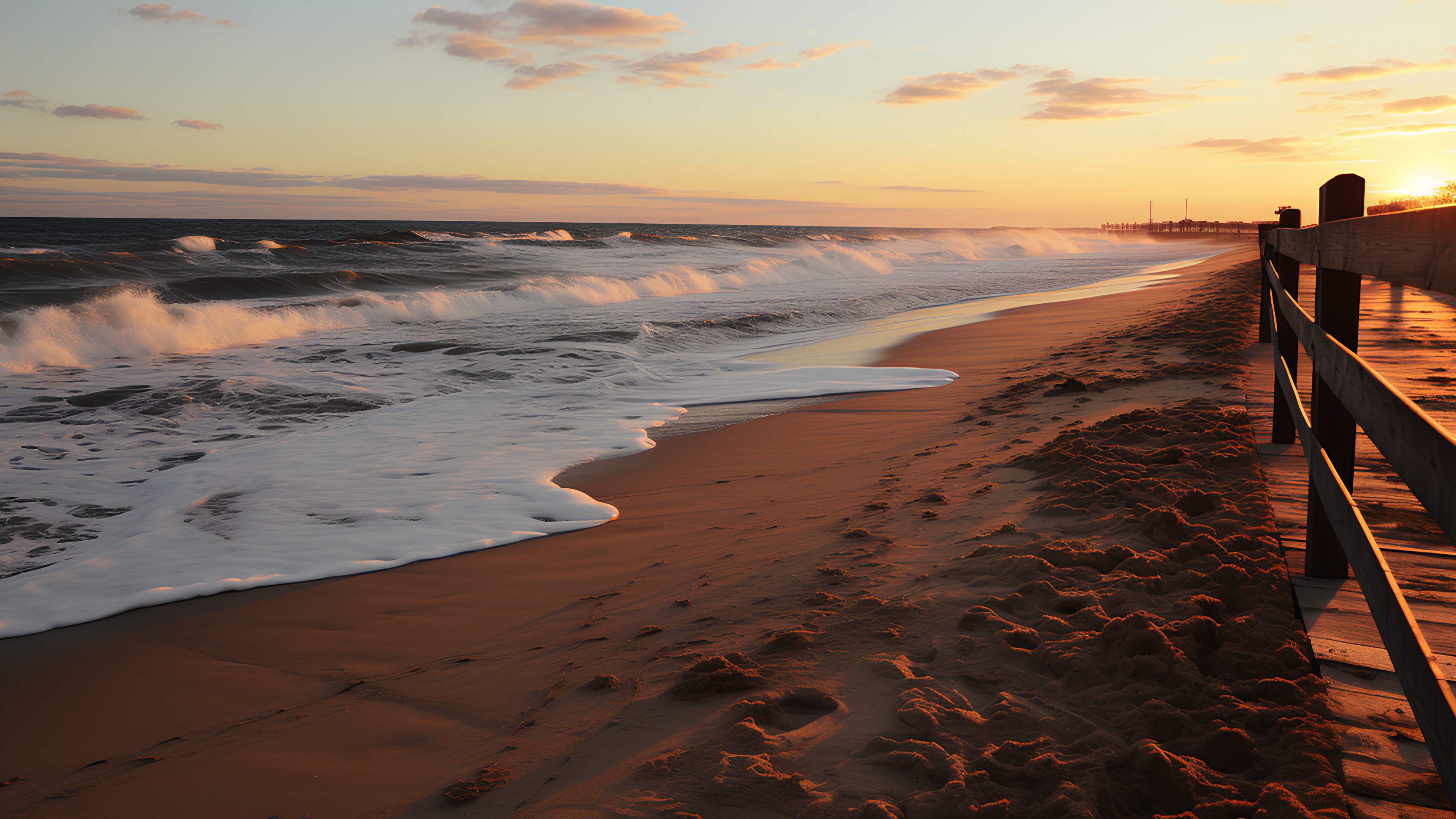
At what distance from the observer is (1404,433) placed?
1.21 m

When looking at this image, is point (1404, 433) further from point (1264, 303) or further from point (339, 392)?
point (339, 392)

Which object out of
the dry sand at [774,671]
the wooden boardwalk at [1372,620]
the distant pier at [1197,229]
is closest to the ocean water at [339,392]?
the dry sand at [774,671]

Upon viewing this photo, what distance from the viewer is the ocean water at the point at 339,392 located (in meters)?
4.58

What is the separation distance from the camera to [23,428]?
7426 mm

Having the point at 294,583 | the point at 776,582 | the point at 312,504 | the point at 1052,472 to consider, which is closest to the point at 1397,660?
the point at 776,582

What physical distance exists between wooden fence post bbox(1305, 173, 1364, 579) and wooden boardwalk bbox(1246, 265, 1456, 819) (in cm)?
21

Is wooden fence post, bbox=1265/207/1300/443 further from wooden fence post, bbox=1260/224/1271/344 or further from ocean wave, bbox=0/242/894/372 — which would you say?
ocean wave, bbox=0/242/894/372

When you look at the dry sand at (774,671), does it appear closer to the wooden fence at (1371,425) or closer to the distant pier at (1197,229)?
the wooden fence at (1371,425)

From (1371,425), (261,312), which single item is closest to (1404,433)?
(1371,425)

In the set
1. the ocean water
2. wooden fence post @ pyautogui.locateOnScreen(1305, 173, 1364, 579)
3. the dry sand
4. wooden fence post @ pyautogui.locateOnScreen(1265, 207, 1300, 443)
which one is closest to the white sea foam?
the ocean water

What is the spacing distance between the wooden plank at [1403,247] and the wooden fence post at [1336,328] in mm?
290

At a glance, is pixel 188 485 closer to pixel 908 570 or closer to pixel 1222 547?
pixel 908 570

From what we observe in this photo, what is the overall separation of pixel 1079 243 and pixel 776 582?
Result: 248 ft

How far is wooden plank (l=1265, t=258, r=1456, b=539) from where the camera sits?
1010 mm
